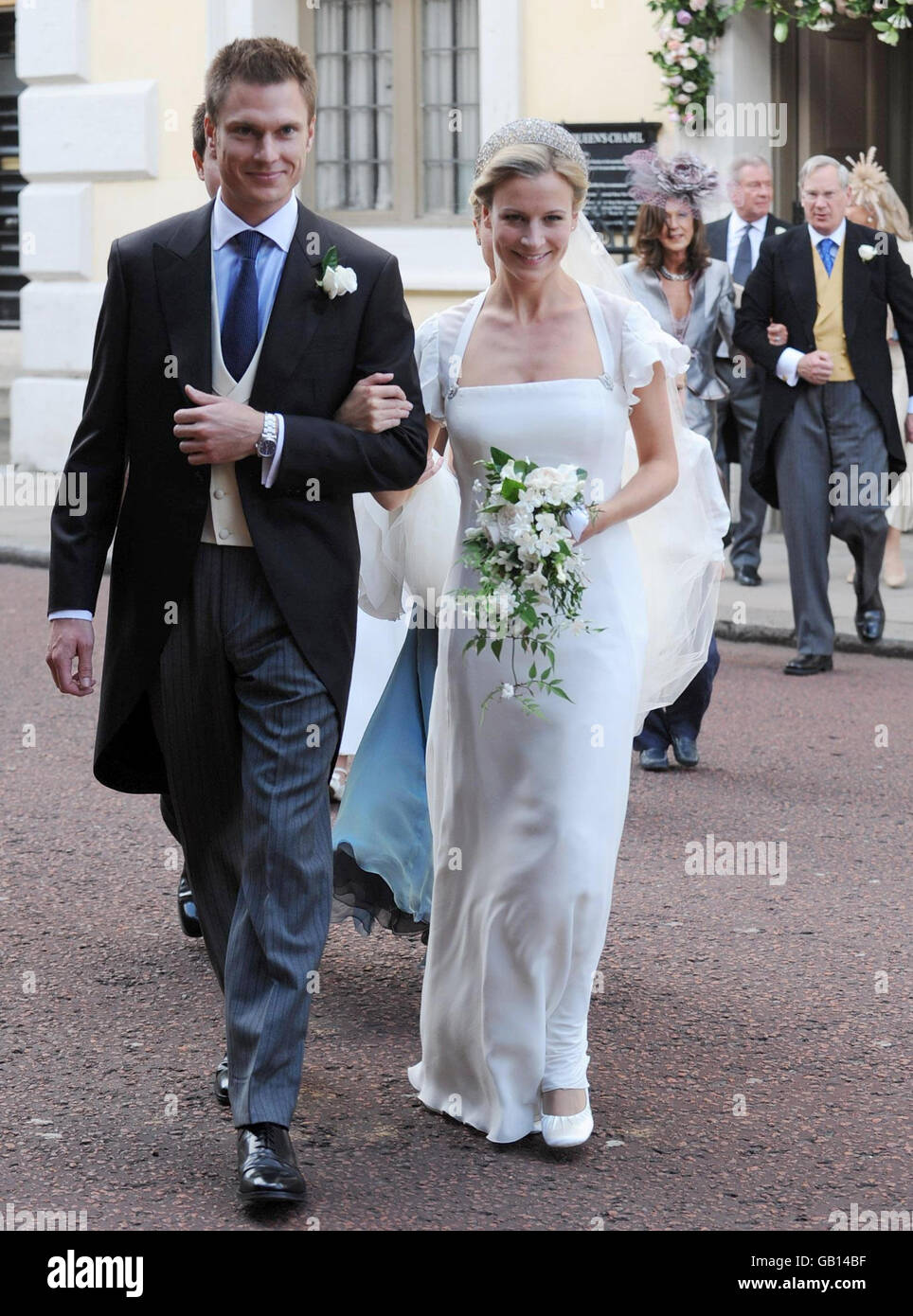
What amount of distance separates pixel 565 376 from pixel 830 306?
533 centimetres

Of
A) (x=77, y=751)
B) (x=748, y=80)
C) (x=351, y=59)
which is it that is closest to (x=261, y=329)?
(x=77, y=751)

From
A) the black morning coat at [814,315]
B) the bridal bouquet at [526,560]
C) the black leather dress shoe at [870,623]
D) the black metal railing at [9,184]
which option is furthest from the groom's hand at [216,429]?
the black metal railing at [9,184]

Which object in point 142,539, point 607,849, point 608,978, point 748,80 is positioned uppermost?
point 748,80

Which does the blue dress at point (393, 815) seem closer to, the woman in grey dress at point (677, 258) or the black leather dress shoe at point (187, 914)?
the black leather dress shoe at point (187, 914)

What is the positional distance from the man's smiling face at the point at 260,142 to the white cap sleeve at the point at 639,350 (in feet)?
2.58

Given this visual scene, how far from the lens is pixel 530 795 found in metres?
4.08

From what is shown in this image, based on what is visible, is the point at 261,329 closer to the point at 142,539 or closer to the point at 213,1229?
the point at 142,539

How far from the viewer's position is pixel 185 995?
4973 mm

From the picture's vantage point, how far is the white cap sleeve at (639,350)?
417 cm

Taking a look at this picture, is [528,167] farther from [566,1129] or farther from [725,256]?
[725,256]

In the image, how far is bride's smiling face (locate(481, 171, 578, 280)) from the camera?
404 centimetres

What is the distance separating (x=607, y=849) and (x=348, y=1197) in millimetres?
855

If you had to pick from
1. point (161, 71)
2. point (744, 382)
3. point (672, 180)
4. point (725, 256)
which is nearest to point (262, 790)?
point (672, 180)
